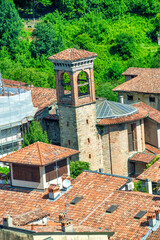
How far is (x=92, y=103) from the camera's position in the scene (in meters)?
50.9

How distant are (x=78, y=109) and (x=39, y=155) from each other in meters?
12.4

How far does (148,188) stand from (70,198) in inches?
242

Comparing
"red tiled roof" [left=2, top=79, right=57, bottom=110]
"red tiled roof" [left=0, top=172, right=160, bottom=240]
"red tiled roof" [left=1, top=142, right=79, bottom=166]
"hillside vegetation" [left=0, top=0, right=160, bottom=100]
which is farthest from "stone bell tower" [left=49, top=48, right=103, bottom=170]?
"hillside vegetation" [left=0, top=0, right=160, bottom=100]

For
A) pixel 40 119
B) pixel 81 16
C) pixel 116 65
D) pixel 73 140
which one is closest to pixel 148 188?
pixel 73 140

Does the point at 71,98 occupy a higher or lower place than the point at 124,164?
higher

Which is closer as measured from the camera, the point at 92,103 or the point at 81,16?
the point at 92,103

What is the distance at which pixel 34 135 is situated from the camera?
5169cm

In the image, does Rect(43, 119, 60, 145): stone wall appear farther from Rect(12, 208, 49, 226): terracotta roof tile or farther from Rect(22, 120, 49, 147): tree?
Rect(12, 208, 49, 226): terracotta roof tile

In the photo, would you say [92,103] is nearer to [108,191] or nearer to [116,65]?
[108,191]

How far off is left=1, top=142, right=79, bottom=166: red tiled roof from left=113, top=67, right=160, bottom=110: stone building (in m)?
25.8

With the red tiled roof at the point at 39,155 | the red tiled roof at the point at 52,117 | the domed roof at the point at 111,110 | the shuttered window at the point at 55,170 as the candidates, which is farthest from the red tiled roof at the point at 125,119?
the shuttered window at the point at 55,170

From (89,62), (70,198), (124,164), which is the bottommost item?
(124,164)

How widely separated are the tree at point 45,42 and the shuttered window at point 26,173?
4825cm

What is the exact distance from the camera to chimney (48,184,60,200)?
35.7 m
